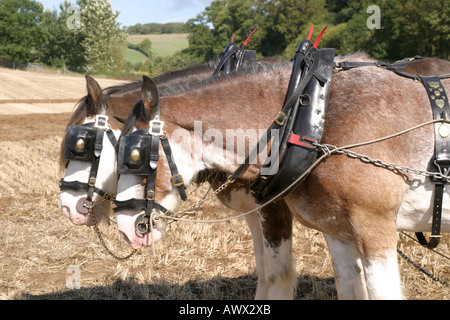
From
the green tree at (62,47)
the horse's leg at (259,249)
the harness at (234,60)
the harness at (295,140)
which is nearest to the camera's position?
the harness at (295,140)

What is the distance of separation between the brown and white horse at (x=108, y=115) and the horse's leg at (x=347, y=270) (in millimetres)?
1614

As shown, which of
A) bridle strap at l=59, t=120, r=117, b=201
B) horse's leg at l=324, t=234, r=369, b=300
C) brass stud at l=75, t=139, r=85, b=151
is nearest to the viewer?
horse's leg at l=324, t=234, r=369, b=300

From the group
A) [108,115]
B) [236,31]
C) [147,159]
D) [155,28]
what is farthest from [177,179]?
[155,28]

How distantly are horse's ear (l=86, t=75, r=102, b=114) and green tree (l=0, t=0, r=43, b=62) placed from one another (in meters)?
58.3

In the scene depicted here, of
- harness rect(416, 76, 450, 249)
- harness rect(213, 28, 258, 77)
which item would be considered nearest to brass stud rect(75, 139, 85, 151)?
harness rect(213, 28, 258, 77)

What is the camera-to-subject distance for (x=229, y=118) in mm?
2533

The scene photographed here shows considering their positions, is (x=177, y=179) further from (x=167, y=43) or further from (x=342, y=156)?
(x=167, y=43)

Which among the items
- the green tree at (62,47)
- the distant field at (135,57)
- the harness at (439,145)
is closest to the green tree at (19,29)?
the green tree at (62,47)

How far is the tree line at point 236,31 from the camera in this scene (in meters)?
39.6

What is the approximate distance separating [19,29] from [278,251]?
A: 62.2m

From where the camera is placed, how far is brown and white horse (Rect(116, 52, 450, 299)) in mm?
2256

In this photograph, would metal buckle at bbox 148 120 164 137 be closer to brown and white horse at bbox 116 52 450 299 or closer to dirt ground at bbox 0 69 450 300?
brown and white horse at bbox 116 52 450 299

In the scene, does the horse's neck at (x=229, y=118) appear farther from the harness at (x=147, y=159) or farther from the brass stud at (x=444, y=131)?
the brass stud at (x=444, y=131)
